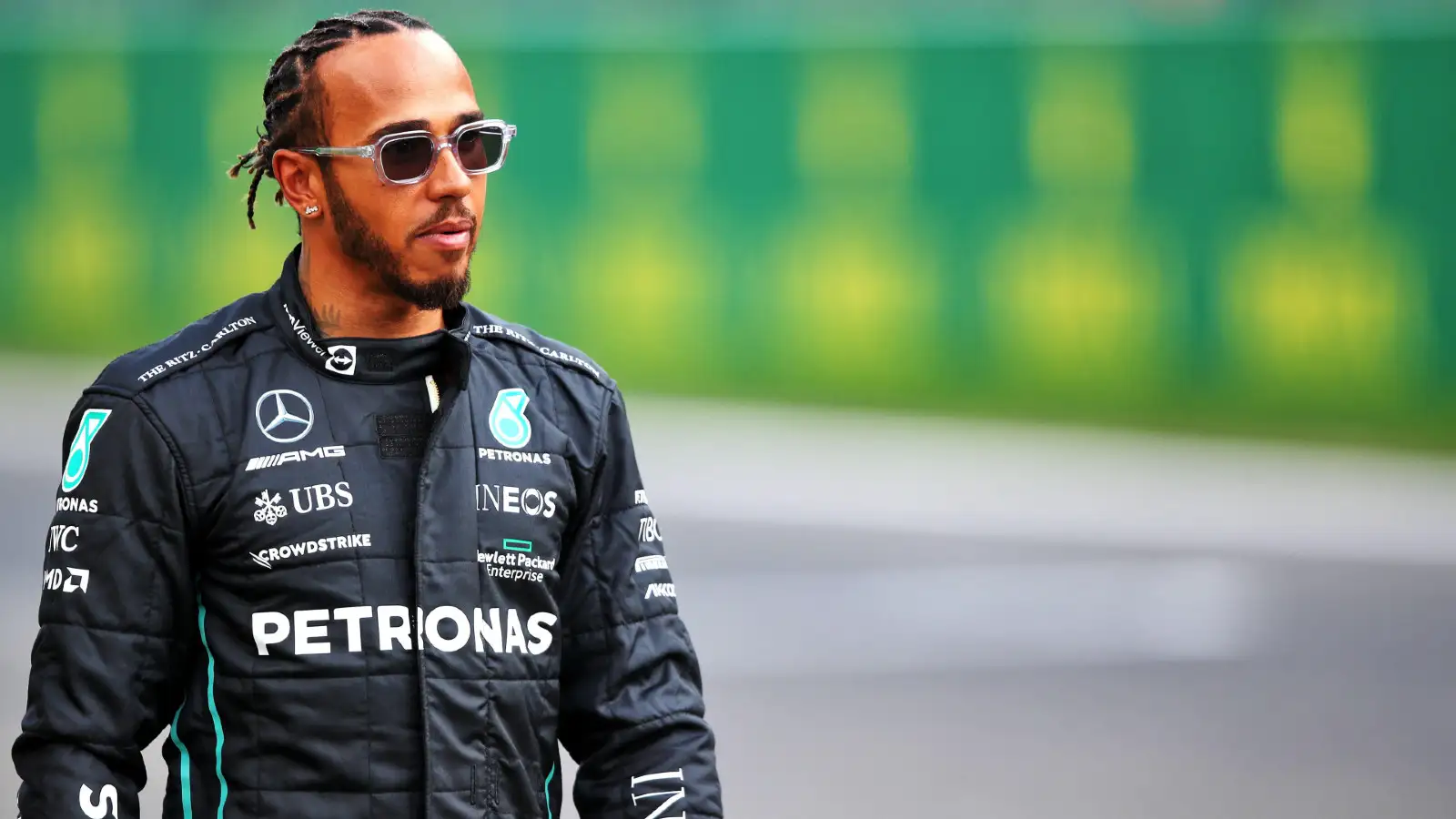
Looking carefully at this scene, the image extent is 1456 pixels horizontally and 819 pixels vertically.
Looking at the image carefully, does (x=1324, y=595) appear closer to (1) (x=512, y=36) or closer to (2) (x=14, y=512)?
(1) (x=512, y=36)

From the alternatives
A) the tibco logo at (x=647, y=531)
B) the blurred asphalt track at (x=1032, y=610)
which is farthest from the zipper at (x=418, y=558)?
the blurred asphalt track at (x=1032, y=610)

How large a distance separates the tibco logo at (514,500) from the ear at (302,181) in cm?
31

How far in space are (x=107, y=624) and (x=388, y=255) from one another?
41cm

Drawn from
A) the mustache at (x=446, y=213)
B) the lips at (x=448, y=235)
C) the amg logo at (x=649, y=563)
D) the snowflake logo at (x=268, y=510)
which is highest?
the mustache at (x=446, y=213)

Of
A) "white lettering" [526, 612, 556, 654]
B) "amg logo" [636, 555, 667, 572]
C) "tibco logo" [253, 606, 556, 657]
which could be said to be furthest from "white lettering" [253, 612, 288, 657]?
"amg logo" [636, 555, 667, 572]

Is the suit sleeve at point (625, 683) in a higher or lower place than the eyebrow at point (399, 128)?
lower

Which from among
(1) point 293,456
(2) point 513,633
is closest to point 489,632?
(2) point 513,633

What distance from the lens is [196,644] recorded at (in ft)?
5.85

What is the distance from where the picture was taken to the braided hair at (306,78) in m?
1.91

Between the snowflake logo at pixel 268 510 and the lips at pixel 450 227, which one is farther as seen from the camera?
the lips at pixel 450 227

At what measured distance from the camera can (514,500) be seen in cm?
187

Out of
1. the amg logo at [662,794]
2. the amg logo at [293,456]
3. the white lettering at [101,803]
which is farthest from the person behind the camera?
the amg logo at [662,794]

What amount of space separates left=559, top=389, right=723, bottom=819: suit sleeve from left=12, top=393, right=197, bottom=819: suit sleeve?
0.36 metres

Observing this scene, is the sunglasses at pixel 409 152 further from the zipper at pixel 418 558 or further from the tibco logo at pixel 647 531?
the tibco logo at pixel 647 531
